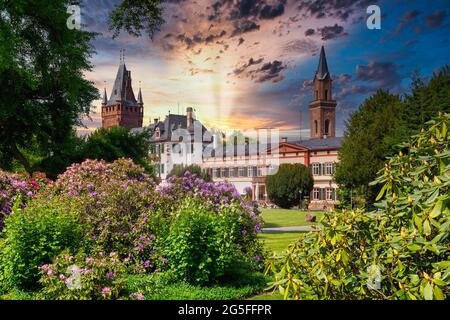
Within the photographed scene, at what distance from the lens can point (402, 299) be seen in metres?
3.87

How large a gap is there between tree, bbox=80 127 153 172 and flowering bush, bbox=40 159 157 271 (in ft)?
24.6

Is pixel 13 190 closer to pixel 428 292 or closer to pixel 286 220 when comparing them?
pixel 428 292

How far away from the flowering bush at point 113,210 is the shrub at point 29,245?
1446 mm

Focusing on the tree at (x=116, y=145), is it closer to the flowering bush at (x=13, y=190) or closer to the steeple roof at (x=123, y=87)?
the flowering bush at (x=13, y=190)

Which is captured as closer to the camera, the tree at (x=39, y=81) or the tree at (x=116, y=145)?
the tree at (x=39, y=81)

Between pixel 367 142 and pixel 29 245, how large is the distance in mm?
25972

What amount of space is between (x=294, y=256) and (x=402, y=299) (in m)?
1.04

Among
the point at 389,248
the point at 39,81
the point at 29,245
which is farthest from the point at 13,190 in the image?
the point at 389,248

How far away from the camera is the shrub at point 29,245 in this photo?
7.43 meters

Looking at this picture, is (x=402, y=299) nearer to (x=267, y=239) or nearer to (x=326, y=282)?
(x=326, y=282)

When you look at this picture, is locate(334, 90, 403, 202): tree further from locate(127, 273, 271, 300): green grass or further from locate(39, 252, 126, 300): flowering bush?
locate(39, 252, 126, 300): flowering bush

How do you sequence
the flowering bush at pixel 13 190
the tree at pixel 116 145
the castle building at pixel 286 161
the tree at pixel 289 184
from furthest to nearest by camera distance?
the castle building at pixel 286 161, the tree at pixel 289 184, the tree at pixel 116 145, the flowering bush at pixel 13 190

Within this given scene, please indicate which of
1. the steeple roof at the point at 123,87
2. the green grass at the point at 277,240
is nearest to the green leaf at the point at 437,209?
the steeple roof at the point at 123,87

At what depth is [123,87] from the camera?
1016 cm
